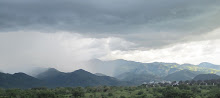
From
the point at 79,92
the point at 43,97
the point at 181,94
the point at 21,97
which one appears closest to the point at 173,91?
the point at 181,94

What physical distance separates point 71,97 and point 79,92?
49.0 ft

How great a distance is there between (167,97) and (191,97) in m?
18.9

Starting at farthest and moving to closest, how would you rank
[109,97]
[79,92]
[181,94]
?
[79,92]
[109,97]
[181,94]

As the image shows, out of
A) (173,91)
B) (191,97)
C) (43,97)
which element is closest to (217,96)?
(191,97)

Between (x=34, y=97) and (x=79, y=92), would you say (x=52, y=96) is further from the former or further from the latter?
(x=79, y=92)

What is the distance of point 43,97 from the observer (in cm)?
16362

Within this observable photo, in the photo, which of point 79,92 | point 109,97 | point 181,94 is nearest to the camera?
point 181,94

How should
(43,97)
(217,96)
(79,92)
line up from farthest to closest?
(79,92) → (43,97) → (217,96)

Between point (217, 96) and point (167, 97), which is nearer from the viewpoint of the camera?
point (217, 96)

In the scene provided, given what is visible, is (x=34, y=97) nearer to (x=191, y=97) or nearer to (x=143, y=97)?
(x=143, y=97)

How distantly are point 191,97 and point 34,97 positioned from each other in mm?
120210

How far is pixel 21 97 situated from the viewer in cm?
16188

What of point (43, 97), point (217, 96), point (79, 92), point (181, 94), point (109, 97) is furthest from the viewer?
point (79, 92)

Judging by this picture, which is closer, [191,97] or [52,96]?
[191,97]
